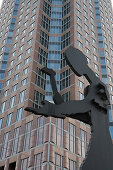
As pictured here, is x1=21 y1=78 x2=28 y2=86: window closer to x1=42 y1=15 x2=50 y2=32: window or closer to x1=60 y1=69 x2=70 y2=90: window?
x1=60 y1=69 x2=70 y2=90: window

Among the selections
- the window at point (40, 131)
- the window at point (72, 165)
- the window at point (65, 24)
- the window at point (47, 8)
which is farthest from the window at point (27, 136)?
the window at point (47, 8)

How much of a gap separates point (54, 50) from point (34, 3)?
16010mm

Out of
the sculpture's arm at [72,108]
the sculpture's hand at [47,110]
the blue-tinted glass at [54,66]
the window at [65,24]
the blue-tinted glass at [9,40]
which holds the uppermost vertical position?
the window at [65,24]

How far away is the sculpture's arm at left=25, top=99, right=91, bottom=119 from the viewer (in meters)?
8.98

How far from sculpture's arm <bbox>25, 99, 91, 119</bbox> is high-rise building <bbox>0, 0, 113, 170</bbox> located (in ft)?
72.1

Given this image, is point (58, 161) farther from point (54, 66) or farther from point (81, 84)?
point (54, 66)

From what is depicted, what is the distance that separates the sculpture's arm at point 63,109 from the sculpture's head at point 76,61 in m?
1.47

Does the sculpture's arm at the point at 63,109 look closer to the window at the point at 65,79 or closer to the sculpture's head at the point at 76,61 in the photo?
the sculpture's head at the point at 76,61

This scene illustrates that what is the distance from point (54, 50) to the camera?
51.9 metres

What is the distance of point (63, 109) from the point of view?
9.29 meters

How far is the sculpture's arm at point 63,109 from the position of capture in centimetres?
898

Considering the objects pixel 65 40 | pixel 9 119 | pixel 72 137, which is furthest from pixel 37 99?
pixel 65 40

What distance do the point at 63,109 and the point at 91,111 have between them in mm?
1338

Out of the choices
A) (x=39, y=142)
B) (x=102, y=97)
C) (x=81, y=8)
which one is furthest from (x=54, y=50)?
(x=102, y=97)
